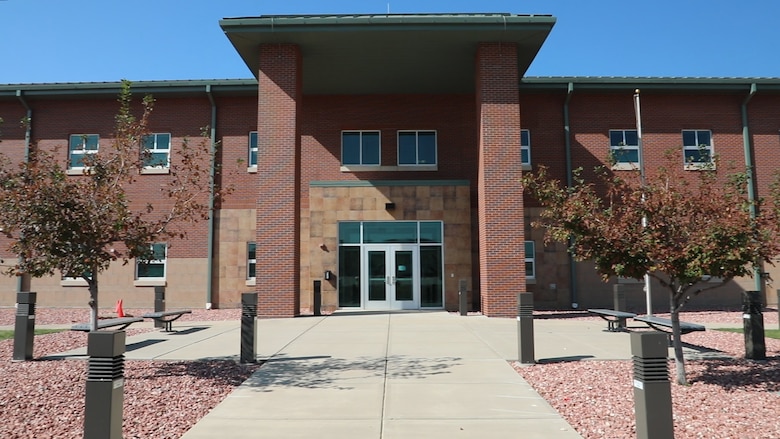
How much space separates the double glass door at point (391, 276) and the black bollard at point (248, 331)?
420 inches

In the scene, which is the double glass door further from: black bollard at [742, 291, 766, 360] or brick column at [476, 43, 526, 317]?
black bollard at [742, 291, 766, 360]

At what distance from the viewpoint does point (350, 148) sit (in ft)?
70.8

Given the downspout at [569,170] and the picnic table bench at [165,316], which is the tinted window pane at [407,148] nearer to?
the downspout at [569,170]

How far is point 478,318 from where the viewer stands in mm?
16562

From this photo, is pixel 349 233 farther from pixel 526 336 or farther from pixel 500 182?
pixel 526 336

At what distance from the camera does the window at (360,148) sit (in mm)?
21484

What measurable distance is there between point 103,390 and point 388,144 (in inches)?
693

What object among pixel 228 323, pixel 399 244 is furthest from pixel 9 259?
pixel 399 244

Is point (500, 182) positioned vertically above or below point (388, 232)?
above

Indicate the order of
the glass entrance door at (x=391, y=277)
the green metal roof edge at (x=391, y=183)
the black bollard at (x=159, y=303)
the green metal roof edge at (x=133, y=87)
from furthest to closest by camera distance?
the green metal roof edge at (x=133, y=87) → the green metal roof edge at (x=391, y=183) → the glass entrance door at (x=391, y=277) → the black bollard at (x=159, y=303)

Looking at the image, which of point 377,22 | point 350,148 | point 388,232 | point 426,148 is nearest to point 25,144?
point 350,148

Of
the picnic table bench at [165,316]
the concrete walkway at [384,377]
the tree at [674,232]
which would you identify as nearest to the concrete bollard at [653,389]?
the concrete walkway at [384,377]

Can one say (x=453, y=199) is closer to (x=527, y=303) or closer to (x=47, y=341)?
(x=527, y=303)

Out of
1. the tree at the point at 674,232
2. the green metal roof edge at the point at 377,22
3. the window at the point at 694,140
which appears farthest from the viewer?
the window at the point at 694,140
